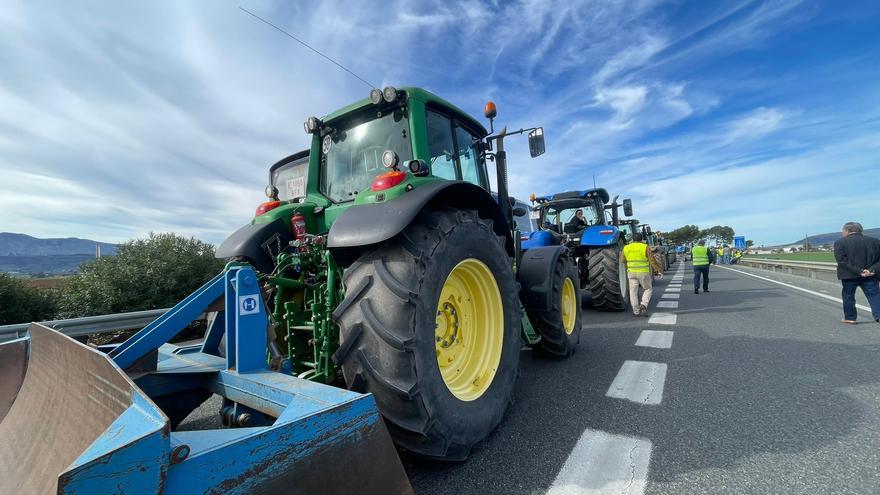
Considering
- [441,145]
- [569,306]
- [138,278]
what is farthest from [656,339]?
[138,278]

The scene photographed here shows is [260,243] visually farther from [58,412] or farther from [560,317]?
[560,317]

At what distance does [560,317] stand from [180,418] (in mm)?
2803

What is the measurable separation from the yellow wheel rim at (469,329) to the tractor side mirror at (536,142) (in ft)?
5.30

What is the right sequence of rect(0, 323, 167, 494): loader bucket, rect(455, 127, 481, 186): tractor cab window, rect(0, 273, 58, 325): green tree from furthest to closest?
rect(0, 273, 58, 325): green tree, rect(455, 127, 481, 186): tractor cab window, rect(0, 323, 167, 494): loader bucket

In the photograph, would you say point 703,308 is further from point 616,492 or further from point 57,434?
point 57,434

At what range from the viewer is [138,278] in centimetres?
714

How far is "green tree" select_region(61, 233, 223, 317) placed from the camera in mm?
6691

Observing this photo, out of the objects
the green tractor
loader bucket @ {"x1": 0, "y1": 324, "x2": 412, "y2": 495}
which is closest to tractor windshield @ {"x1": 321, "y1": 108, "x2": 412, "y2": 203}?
the green tractor

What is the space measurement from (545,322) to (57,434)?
3.02 metres

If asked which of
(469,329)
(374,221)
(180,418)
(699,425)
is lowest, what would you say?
(699,425)

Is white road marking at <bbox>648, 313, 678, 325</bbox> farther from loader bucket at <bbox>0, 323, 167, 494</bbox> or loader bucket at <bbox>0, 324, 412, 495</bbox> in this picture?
loader bucket at <bbox>0, 323, 167, 494</bbox>

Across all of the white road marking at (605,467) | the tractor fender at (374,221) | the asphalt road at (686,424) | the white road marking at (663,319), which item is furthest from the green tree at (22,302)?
the white road marking at (663,319)

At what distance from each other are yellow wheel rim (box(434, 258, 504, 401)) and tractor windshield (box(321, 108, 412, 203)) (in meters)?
0.89

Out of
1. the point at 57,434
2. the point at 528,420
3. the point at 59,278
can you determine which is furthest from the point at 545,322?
the point at 59,278
